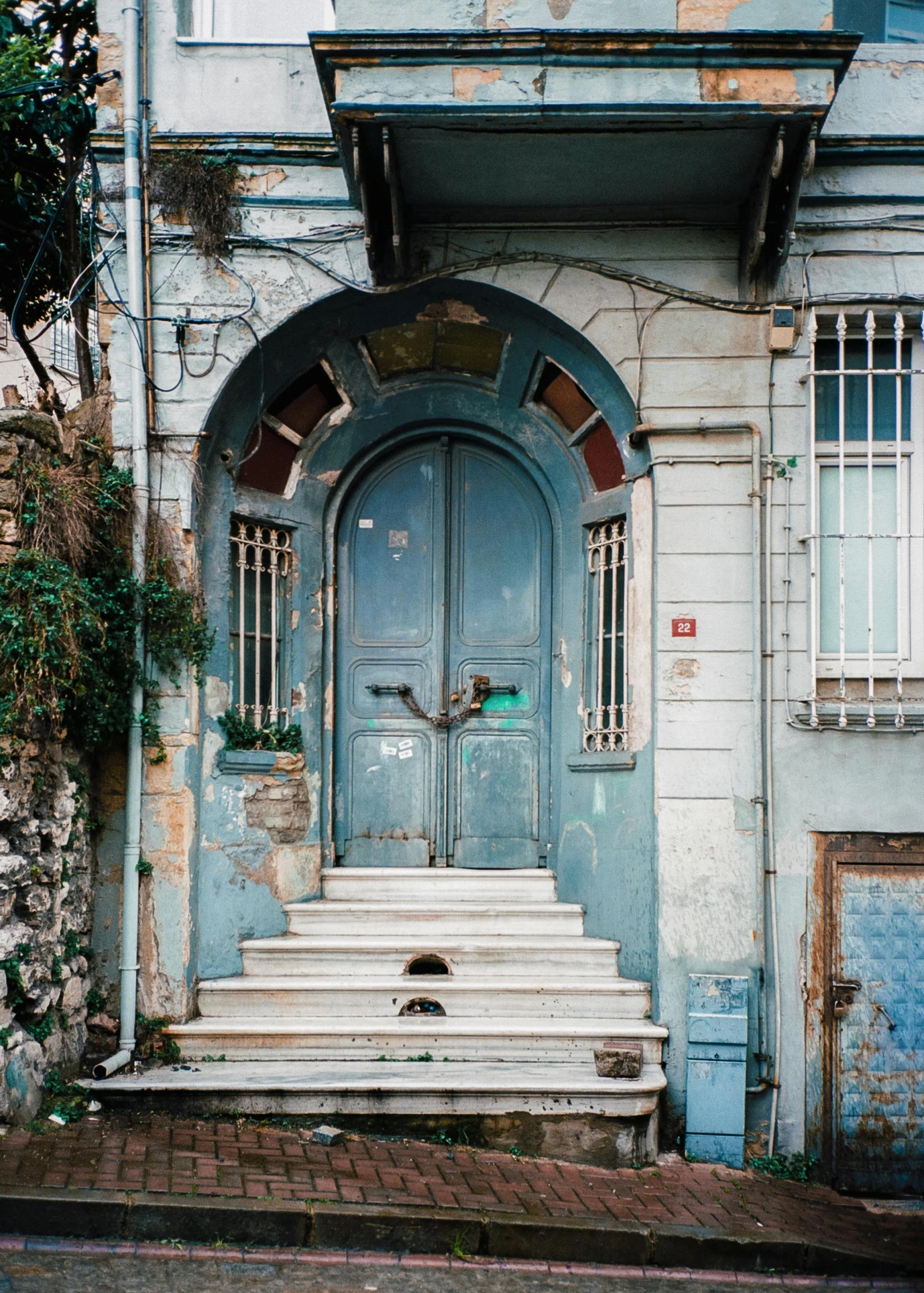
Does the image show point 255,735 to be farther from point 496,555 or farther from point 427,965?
point 496,555

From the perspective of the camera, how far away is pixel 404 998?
6.80m

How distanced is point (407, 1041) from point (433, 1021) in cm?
22

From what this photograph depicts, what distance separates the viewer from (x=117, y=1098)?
20.0ft

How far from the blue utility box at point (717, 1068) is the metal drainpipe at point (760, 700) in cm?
24

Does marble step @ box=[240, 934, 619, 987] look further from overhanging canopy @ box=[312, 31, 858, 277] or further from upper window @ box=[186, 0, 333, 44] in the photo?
upper window @ box=[186, 0, 333, 44]

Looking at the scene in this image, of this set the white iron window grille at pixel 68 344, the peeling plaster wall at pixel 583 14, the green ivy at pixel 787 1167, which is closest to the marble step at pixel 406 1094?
the green ivy at pixel 787 1167

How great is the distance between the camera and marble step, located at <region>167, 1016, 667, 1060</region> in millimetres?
6492

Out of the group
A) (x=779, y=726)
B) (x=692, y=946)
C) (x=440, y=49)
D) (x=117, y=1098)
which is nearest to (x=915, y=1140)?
(x=692, y=946)

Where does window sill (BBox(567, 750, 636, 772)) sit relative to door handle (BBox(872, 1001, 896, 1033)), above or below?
above

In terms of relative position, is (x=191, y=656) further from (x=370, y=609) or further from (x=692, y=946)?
(x=692, y=946)

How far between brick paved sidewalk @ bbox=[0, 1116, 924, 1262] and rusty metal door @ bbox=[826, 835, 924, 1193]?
0.44 m

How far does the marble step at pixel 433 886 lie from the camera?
7.48 m

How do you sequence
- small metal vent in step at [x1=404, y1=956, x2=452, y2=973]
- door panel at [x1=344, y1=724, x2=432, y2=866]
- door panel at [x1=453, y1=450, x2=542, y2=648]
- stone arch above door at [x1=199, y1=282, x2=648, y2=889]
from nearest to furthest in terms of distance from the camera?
1. small metal vent in step at [x1=404, y1=956, x2=452, y2=973]
2. stone arch above door at [x1=199, y1=282, x2=648, y2=889]
3. door panel at [x1=344, y1=724, x2=432, y2=866]
4. door panel at [x1=453, y1=450, x2=542, y2=648]

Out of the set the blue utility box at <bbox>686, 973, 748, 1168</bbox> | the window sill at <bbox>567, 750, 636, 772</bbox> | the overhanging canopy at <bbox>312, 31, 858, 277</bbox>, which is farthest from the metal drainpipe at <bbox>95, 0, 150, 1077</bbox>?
the blue utility box at <bbox>686, 973, 748, 1168</bbox>
